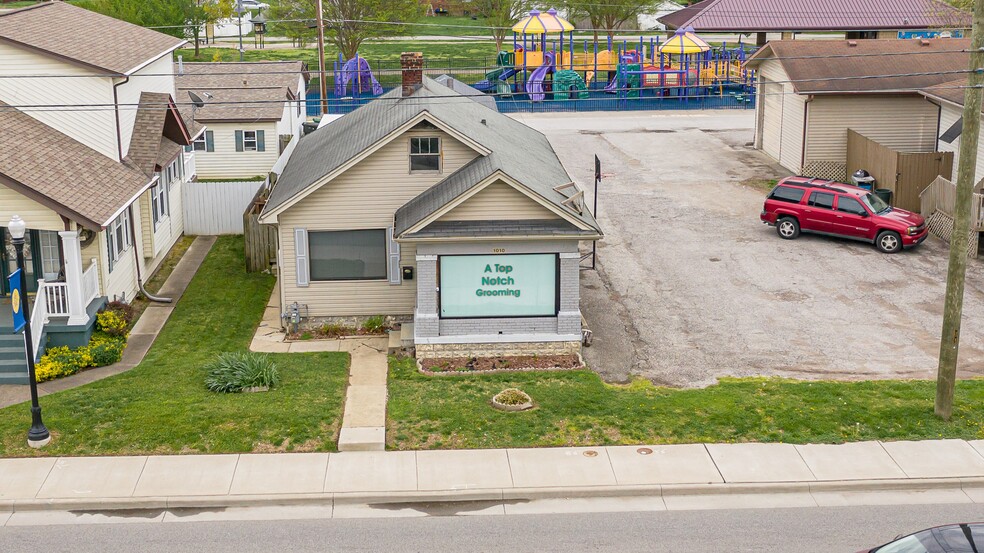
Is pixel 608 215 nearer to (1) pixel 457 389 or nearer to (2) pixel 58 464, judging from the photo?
(1) pixel 457 389

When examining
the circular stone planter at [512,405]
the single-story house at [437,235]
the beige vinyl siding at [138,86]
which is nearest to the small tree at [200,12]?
the beige vinyl siding at [138,86]

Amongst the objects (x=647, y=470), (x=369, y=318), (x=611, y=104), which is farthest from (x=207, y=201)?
(x=611, y=104)

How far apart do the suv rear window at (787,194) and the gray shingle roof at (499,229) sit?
12.4 metres

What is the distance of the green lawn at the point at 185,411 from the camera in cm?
1864

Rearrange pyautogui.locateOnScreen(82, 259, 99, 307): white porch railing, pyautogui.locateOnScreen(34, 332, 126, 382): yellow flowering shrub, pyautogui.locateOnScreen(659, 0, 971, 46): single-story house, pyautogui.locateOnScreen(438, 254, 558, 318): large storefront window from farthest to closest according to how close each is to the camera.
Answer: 1. pyautogui.locateOnScreen(659, 0, 971, 46): single-story house
2. pyautogui.locateOnScreen(82, 259, 99, 307): white porch railing
3. pyautogui.locateOnScreen(438, 254, 558, 318): large storefront window
4. pyautogui.locateOnScreen(34, 332, 126, 382): yellow flowering shrub

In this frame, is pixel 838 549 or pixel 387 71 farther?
pixel 387 71

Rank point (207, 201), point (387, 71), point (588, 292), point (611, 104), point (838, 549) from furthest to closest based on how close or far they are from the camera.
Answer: point (387, 71) → point (611, 104) → point (207, 201) → point (588, 292) → point (838, 549)

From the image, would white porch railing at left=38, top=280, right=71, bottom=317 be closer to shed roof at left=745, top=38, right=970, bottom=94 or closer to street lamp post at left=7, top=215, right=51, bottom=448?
street lamp post at left=7, top=215, right=51, bottom=448

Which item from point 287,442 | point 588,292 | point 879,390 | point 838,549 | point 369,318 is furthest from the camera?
point 588,292

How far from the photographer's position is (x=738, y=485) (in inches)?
682

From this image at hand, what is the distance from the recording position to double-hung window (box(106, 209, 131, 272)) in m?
25.5

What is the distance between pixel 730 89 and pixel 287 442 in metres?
50.0

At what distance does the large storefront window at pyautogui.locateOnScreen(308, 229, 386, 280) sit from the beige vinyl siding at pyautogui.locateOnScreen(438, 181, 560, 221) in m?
2.71

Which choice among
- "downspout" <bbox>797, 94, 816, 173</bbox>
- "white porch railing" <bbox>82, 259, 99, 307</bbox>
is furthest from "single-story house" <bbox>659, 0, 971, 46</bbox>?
"white porch railing" <bbox>82, 259, 99, 307</bbox>
